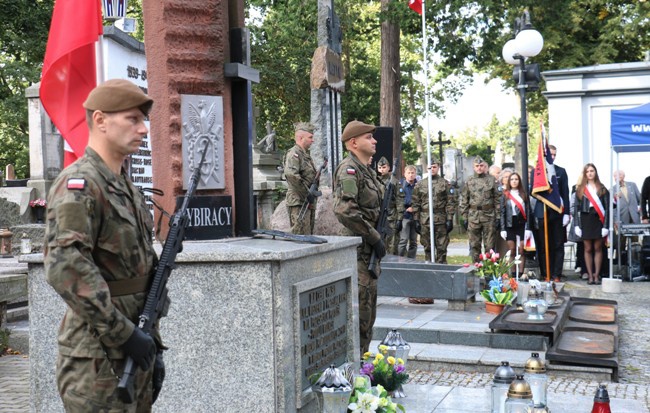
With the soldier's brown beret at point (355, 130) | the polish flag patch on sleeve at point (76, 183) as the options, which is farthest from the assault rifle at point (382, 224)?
the polish flag patch on sleeve at point (76, 183)

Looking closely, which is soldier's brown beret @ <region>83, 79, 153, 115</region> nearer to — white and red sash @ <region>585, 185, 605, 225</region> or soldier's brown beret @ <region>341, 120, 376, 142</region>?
soldier's brown beret @ <region>341, 120, 376, 142</region>

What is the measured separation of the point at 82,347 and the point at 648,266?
13575 mm

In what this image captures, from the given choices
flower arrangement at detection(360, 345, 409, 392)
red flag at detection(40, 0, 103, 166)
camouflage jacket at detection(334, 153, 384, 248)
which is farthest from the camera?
red flag at detection(40, 0, 103, 166)

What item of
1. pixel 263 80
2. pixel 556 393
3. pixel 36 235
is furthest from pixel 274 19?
pixel 556 393

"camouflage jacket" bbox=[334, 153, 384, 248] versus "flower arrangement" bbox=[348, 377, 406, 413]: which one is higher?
Result: "camouflage jacket" bbox=[334, 153, 384, 248]

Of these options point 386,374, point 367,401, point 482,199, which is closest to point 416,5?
point 482,199

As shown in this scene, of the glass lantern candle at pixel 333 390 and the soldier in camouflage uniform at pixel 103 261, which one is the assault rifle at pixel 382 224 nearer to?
the glass lantern candle at pixel 333 390

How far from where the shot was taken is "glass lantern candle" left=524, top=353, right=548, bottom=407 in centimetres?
618

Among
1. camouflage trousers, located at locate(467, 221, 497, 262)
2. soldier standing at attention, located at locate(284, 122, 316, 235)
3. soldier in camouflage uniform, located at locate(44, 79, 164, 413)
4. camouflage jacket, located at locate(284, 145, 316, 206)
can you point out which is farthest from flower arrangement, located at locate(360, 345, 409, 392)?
camouflage trousers, located at locate(467, 221, 497, 262)

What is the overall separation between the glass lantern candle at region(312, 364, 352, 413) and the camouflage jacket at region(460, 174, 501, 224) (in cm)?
1024

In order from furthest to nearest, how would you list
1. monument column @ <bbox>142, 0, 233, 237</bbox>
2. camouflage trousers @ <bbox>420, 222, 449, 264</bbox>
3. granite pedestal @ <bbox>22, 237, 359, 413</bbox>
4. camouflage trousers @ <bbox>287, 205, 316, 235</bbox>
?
camouflage trousers @ <bbox>420, 222, 449, 264</bbox> < camouflage trousers @ <bbox>287, 205, 316, 235</bbox> < monument column @ <bbox>142, 0, 233, 237</bbox> < granite pedestal @ <bbox>22, 237, 359, 413</bbox>

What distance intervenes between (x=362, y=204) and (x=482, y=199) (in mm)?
8482

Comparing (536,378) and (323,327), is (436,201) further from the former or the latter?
(323,327)

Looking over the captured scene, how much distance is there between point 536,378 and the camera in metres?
6.21
